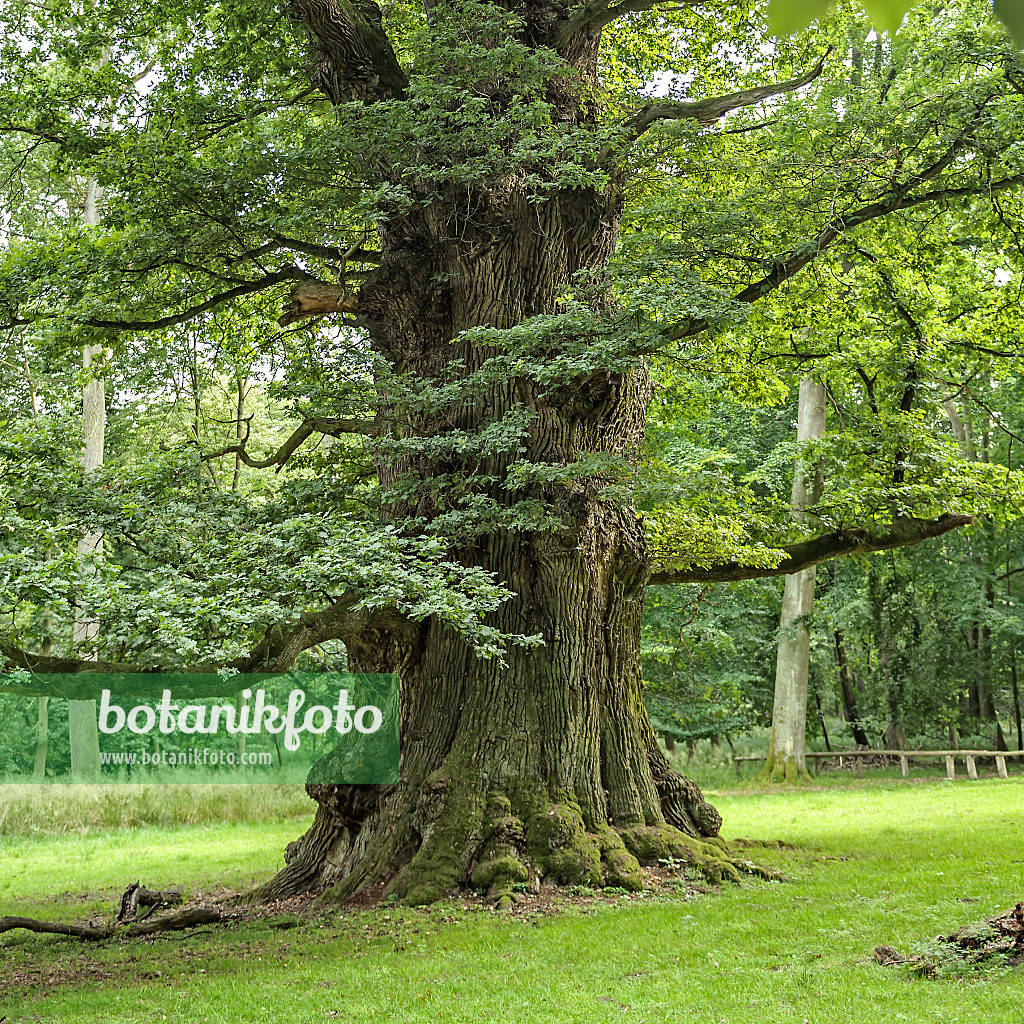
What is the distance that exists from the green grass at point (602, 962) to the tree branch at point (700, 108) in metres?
6.77

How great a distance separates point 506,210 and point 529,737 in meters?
4.98

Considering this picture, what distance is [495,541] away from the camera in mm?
9039

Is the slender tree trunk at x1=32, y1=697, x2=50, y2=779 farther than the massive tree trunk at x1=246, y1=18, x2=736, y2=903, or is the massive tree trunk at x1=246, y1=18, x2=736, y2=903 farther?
the slender tree trunk at x1=32, y1=697, x2=50, y2=779

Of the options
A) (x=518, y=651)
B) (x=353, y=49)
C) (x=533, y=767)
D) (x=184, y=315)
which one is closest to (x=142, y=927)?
(x=533, y=767)

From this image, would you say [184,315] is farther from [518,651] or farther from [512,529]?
[518,651]

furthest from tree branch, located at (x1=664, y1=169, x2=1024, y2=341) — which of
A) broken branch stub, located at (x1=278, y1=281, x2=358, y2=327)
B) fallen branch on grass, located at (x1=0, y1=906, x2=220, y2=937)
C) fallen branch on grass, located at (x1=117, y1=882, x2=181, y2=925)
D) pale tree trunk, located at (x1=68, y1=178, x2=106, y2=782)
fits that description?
pale tree trunk, located at (x1=68, y1=178, x2=106, y2=782)

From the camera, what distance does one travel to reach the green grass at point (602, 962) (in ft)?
17.1

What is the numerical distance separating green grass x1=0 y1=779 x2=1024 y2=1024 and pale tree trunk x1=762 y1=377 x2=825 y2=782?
8.50 meters

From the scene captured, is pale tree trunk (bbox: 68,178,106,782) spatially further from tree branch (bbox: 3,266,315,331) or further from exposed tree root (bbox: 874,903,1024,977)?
exposed tree root (bbox: 874,903,1024,977)

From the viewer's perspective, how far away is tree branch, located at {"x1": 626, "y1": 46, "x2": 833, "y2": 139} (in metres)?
9.55

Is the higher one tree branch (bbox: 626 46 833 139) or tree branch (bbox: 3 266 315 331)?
tree branch (bbox: 626 46 833 139)

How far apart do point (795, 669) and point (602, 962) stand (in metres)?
13.5

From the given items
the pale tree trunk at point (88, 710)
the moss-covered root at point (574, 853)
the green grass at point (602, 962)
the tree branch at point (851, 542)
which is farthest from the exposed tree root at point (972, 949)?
the pale tree trunk at point (88, 710)

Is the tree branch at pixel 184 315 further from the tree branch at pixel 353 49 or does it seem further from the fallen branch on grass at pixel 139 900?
the fallen branch on grass at pixel 139 900
